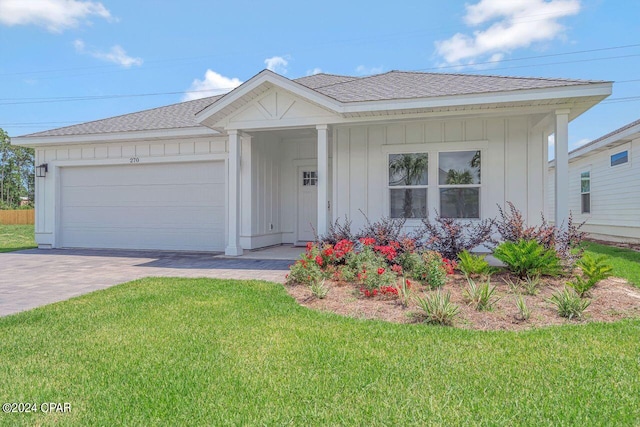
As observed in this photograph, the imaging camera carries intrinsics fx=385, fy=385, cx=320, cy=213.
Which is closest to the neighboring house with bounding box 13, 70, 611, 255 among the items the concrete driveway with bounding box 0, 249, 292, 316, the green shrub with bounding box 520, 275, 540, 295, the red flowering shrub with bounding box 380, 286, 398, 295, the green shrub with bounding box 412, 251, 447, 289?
the concrete driveway with bounding box 0, 249, 292, 316

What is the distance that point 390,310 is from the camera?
433 centimetres

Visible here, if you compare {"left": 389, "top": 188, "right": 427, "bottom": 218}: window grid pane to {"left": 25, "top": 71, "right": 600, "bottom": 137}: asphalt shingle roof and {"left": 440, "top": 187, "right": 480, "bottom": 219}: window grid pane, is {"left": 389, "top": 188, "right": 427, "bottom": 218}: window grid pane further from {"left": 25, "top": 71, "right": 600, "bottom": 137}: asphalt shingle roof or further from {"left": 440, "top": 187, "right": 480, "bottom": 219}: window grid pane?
{"left": 25, "top": 71, "right": 600, "bottom": 137}: asphalt shingle roof

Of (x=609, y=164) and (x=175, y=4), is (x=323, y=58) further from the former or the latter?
(x=609, y=164)

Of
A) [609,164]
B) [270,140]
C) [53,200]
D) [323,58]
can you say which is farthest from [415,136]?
[323,58]

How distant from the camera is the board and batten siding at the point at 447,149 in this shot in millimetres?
7793

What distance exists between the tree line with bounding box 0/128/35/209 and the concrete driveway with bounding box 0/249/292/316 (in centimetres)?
4815

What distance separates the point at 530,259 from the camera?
5621 millimetres

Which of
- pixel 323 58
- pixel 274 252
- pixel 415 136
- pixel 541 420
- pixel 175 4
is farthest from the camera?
pixel 323 58

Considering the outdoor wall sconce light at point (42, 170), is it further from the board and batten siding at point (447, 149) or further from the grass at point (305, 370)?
the grass at point (305, 370)

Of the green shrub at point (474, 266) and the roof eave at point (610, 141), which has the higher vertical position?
the roof eave at point (610, 141)

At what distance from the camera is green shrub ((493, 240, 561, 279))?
18.4 feet

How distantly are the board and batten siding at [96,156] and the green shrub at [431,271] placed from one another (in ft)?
19.3

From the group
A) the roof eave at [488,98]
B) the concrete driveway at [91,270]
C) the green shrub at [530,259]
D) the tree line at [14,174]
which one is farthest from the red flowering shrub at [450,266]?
the tree line at [14,174]

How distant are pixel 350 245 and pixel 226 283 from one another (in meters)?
2.07
